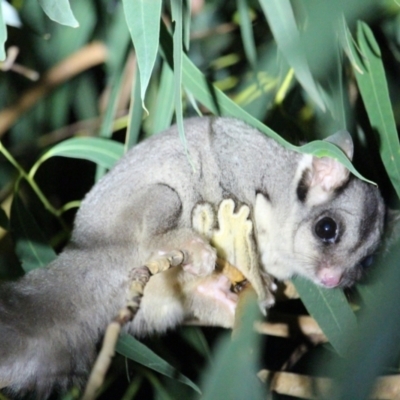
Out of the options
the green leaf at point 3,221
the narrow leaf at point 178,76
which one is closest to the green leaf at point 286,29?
the narrow leaf at point 178,76

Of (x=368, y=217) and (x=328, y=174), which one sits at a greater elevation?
(x=328, y=174)

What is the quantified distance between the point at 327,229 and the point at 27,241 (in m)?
1.49

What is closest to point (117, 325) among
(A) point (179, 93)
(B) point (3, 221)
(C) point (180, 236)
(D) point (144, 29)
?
(A) point (179, 93)

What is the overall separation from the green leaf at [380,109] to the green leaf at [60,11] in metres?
1.32

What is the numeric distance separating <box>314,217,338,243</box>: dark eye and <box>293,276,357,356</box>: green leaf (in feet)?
0.79

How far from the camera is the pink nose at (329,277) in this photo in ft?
10.2

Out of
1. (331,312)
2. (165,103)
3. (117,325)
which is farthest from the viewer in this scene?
(165,103)

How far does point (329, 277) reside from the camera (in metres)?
3.10

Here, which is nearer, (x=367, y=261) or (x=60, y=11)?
(x=60, y=11)

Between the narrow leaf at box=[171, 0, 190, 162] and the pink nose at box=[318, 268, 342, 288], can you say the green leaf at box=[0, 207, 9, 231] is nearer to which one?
the narrow leaf at box=[171, 0, 190, 162]

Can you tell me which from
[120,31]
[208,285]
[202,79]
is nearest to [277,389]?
[208,285]

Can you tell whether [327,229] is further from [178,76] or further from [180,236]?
[178,76]

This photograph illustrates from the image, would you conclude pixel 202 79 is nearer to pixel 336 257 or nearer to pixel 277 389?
pixel 336 257

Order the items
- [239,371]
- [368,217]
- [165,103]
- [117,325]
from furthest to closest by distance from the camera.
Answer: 1. [165,103]
2. [368,217]
3. [117,325]
4. [239,371]
